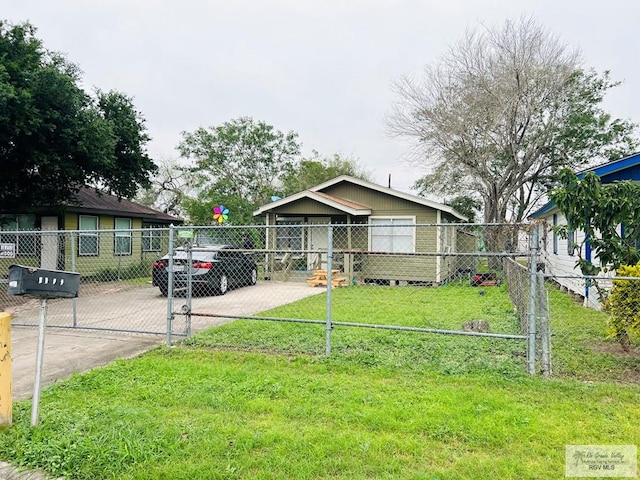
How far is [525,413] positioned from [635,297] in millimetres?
2628

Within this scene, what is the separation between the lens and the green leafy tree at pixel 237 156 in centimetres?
2805

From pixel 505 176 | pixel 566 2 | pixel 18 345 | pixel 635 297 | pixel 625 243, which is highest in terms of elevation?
pixel 566 2

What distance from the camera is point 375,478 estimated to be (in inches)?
103

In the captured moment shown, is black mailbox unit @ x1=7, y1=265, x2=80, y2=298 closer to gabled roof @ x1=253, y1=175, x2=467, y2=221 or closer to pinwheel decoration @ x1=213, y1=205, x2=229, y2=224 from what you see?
gabled roof @ x1=253, y1=175, x2=467, y2=221

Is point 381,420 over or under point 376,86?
under

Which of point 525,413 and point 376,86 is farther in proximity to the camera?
point 376,86

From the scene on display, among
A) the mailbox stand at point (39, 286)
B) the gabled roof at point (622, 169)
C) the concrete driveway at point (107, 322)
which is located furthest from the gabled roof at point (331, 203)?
the mailbox stand at point (39, 286)

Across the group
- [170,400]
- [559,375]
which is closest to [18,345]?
[170,400]

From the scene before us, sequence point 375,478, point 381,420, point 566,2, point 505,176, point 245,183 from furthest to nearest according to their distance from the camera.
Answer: point 245,183 < point 505,176 < point 566,2 < point 381,420 < point 375,478

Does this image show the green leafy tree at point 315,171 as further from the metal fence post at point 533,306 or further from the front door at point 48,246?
the metal fence post at point 533,306

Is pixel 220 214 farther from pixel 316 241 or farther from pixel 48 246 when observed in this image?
pixel 48 246

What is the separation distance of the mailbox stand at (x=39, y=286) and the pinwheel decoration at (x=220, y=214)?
17.7 m

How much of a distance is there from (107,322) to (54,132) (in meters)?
5.83

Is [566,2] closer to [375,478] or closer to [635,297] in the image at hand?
[635,297]
